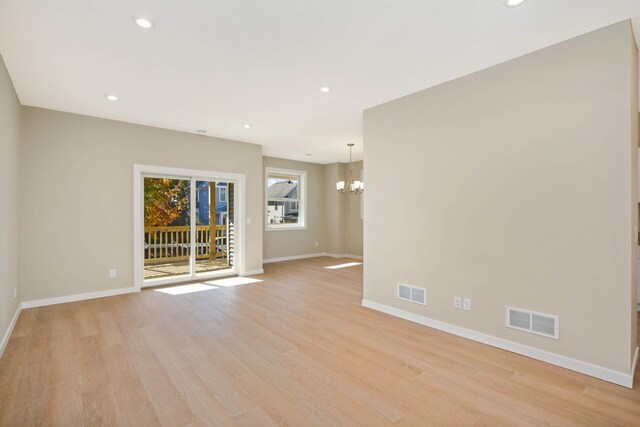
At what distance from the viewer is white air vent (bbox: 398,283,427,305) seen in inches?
138

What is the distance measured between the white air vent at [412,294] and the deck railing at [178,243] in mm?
3928

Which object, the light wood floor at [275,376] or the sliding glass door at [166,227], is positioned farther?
the sliding glass door at [166,227]

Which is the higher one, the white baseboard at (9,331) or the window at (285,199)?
the window at (285,199)

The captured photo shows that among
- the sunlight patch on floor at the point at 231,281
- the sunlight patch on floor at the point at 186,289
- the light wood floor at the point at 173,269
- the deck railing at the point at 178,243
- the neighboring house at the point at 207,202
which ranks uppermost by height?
the neighboring house at the point at 207,202

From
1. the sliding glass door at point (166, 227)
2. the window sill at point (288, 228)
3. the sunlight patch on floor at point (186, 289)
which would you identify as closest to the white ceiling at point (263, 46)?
the sliding glass door at point (166, 227)

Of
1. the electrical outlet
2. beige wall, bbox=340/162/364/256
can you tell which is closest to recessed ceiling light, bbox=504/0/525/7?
the electrical outlet

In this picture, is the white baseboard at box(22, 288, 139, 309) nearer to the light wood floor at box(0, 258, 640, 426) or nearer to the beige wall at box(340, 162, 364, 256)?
the light wood floor at box(0, 258, 640, 426)

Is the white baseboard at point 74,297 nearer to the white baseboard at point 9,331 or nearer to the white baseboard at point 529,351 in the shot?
the white baseboard at point 9,331

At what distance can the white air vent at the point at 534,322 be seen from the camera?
2564 mm

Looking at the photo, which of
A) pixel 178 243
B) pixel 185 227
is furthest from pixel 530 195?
pixel 178 243

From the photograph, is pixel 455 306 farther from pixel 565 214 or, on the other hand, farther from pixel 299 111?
pixel 299 111

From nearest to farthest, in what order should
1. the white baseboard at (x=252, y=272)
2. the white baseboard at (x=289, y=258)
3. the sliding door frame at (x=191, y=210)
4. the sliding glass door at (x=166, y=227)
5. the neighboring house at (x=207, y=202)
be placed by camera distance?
the sliding door frame at (x=191, y=210) < the sliding glass door at (x=166, y=227) < the neighboring house at (x=207, y=202) < the white baseboard at (x=252, y=272) < the white baseboard at (x=289, y=258)

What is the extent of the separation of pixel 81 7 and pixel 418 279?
3917 mm

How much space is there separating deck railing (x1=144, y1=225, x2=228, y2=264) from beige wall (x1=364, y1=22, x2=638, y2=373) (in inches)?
149
